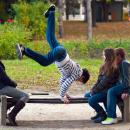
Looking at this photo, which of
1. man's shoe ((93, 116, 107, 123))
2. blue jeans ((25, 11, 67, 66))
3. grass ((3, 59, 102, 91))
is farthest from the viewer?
grass ((3, 59, 102, 91))

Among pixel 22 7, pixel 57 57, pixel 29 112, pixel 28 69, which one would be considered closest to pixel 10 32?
pixel 28 69

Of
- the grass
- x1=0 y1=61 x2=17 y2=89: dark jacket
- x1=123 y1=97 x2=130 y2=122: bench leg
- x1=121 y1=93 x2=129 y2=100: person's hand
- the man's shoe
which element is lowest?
the grass

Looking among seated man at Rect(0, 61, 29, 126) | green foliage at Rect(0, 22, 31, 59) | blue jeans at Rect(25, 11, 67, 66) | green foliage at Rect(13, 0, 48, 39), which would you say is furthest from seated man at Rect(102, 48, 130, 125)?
green foliage at Rect(13, 0, 48, 39)

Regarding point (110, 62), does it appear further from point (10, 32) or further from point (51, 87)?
point (10, 32)

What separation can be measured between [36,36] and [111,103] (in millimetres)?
16155

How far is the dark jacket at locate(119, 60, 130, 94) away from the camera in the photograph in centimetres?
973

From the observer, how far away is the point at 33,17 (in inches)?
1060

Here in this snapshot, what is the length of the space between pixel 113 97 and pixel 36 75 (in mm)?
5907

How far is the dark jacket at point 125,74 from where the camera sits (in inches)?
383

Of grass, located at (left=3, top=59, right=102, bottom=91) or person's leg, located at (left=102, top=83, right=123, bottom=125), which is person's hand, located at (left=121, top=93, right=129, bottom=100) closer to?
person's leg, located at (left=102, top=83, right=123, bottom=125)

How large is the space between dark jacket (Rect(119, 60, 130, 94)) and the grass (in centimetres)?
418

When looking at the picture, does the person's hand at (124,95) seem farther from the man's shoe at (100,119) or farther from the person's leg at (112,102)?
the man's shoe at (100,119)

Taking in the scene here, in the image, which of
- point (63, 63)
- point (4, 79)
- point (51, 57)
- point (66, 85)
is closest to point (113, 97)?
point (66, 85)

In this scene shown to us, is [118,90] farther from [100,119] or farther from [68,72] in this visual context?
[68,72]
